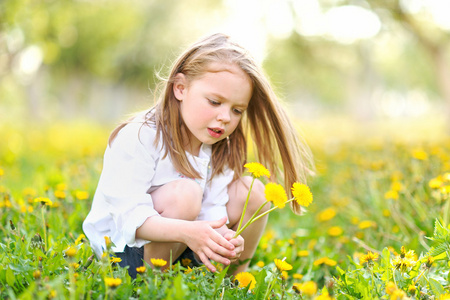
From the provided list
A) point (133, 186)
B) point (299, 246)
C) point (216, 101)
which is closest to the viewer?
point (133, 186)

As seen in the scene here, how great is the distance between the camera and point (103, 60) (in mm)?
17266

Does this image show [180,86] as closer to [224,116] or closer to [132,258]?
[224,116]

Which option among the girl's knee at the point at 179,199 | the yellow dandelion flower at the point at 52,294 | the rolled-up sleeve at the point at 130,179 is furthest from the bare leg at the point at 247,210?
the yellow dandelion flower at the point at 52,294

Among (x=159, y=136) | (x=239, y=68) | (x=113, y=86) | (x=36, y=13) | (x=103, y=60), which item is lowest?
(x=113, y=86)

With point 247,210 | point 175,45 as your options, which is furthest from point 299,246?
point 175,45

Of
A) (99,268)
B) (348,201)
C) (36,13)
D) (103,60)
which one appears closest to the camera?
(99,268)

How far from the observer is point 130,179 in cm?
157

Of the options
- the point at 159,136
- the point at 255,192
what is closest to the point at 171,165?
the point at 159,136

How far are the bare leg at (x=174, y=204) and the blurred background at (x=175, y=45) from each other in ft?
1.90

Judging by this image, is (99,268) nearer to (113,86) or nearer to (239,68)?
(239,68)

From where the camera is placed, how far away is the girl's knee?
1.57m

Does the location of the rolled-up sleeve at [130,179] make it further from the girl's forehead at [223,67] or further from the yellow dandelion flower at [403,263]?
the yellow dandelion flower at [403,263]

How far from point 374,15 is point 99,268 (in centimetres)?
761

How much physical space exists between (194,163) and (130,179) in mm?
321
